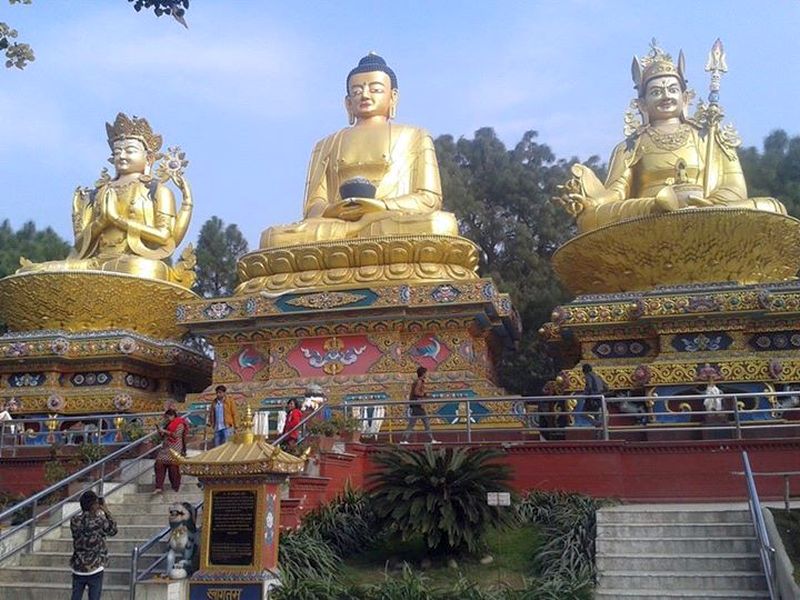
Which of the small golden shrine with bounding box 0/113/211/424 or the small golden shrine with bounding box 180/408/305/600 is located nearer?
the small golden shrine with bounding box 180/408/305/600

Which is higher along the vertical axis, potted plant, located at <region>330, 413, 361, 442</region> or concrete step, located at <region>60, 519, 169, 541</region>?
potted plant, located at <region>330, 413, 361, 442</region>

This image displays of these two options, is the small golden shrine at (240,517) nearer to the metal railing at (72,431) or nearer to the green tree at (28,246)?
the metal railing at (72,431)

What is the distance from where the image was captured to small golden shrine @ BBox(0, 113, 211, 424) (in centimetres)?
1627

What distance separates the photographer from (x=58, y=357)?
16203mm

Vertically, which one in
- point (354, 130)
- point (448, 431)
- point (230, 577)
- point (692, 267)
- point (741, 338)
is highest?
point (354, 130)

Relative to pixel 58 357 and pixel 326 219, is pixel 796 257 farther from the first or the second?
pixel 58 357

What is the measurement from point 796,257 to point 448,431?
6.82m

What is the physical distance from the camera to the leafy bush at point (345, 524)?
905 centimetres

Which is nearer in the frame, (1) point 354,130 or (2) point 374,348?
(2) point 374,348

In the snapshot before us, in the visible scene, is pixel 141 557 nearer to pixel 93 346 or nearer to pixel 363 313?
pixel 363 313

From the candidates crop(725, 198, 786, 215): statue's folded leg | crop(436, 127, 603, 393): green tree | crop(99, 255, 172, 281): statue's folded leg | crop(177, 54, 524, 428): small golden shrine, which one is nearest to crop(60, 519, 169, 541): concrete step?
crop(177, 54, 524, 428): small golden shrine

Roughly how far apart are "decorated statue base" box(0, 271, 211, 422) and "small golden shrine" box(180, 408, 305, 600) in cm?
811

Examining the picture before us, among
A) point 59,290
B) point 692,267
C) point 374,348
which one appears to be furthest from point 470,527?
point 59,290

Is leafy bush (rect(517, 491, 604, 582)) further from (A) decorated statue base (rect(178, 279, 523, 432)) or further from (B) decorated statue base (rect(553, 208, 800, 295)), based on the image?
(B) decorated statue base (rect(553, 208, 800, 295))
